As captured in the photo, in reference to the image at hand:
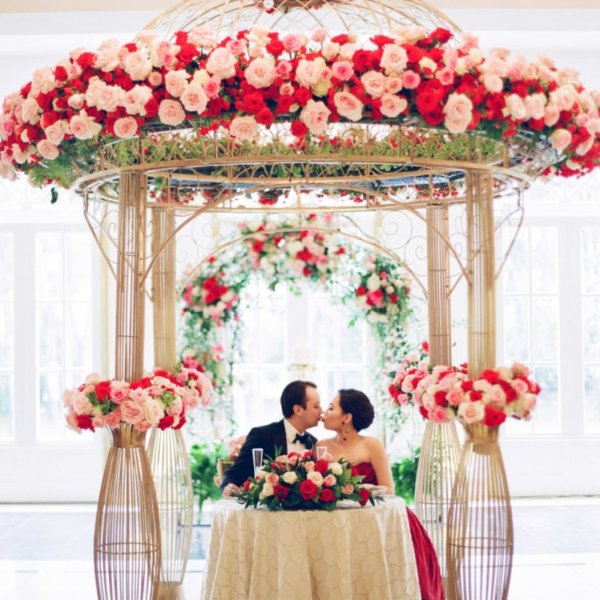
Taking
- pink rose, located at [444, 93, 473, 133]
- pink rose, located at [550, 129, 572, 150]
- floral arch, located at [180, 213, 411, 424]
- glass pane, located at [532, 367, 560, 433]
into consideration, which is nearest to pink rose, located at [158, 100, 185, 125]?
pink rose, located at [444, 93, 473, 133]

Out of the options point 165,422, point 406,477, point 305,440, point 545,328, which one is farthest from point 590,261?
point 165,422

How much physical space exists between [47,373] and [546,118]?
7.51 metres

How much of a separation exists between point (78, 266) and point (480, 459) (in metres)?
6.90

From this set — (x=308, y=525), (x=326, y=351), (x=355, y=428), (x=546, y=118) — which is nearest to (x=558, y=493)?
(x=326, y=351)

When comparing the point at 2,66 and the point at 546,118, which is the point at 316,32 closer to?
the point at 546,118

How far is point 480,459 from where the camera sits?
15.5 feet

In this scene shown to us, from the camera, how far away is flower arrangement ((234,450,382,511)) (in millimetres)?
4879

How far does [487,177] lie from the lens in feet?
16.0

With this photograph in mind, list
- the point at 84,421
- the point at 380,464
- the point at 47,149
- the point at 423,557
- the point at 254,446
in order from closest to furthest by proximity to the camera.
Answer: the point at 47,149, the point at 84,421, the point at 423,557, the point at 380,464, the point at 254,446

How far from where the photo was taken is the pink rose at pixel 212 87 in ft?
13.7

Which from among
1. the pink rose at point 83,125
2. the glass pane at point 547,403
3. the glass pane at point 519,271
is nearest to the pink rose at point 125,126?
the pink rose at point 83,125

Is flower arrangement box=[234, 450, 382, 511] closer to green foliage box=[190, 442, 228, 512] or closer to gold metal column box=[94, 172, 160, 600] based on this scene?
gold metal column box=[94, 172, 160, 600]

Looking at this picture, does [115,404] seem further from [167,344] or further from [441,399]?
[167,344]

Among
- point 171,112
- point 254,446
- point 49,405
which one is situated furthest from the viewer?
point 49,405
